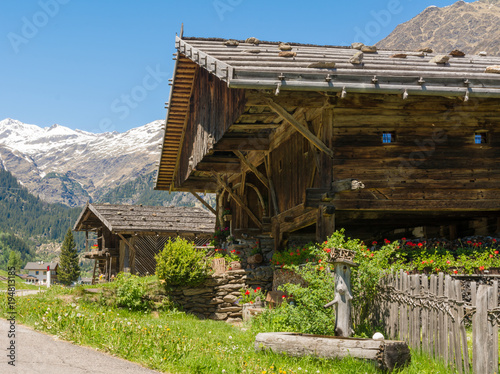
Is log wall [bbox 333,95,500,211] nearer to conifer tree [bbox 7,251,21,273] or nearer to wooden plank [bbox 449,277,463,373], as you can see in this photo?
wooden plank [bbox 449,277,463,373]

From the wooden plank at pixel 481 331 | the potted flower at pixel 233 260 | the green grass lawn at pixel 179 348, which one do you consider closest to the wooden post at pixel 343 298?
the green grass lawn at pixel 179 348

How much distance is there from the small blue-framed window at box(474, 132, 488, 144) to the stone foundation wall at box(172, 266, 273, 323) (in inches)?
260

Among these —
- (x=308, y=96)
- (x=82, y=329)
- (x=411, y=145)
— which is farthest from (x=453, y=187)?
(x=82, y=329)

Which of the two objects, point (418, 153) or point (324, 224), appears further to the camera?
point (418, 153)

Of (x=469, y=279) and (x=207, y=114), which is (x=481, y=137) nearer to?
(x=469, y=279)

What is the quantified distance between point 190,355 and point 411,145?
718cm

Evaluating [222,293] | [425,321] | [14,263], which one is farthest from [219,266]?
[14,263]

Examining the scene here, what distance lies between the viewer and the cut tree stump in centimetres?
773

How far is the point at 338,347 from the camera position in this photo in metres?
7.98

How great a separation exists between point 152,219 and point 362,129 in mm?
18040

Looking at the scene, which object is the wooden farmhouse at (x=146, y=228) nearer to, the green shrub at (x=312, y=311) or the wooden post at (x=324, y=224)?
the wooden post at (x=324, y=224)

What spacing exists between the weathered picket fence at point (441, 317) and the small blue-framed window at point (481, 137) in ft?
17.7

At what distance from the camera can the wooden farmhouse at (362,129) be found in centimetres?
1102

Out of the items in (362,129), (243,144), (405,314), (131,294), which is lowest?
(131,294)
